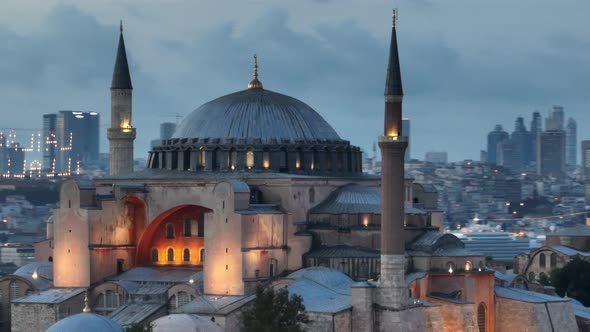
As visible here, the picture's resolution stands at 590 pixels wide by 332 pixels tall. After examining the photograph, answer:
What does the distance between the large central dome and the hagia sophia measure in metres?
0.07

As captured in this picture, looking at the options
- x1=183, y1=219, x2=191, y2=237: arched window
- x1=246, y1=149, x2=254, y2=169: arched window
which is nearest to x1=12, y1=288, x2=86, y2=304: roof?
x1=183, y1=219, x2=191, y2=237: arched window

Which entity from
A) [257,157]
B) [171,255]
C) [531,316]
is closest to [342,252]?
[257,157]

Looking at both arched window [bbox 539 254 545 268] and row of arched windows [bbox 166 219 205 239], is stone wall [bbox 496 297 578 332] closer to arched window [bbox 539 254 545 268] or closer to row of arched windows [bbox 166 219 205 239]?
row of arched windows [bbox 166 219 205 239]

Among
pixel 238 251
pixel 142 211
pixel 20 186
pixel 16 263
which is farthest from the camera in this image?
pixel 20 186

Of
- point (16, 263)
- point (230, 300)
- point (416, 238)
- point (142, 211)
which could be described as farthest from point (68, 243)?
point (16, 263)

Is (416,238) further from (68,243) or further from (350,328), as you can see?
(68,243)

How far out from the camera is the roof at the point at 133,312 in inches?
2589

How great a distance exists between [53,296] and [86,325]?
12305 mm

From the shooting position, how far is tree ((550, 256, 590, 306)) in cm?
8325

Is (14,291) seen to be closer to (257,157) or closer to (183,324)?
(257,157)

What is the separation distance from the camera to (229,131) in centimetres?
7300

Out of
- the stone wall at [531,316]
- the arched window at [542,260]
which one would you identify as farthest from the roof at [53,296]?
the arched window at [542,260]

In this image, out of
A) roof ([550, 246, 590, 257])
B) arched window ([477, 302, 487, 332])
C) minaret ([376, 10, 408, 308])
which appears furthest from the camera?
roof ([550, 246, 590, 257])

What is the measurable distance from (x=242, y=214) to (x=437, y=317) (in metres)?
7.43
